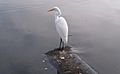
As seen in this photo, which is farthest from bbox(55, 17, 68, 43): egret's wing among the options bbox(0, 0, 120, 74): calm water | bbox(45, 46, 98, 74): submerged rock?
bbox(0, 0, 120, 74): calm water

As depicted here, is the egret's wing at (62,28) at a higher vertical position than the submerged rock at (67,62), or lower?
higher

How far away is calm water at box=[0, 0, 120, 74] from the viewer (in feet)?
33.7

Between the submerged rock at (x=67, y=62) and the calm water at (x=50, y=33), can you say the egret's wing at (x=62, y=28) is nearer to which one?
the submerged rock at (x=67, y=62)

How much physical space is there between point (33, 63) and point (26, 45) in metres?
1.63

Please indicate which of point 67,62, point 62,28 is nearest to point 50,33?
point 62,28

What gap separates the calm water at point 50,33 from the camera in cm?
1027

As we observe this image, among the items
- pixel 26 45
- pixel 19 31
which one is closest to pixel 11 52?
pixel 26 45

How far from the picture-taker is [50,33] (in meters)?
13.1

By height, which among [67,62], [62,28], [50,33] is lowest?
[67,62]

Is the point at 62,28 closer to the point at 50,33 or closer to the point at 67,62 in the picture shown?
the point at 67,62

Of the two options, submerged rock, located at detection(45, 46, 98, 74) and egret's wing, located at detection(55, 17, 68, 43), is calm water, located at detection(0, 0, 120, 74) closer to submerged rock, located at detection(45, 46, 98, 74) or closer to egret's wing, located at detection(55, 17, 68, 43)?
submerged rock, located at detection(45, 46, 98, 74)

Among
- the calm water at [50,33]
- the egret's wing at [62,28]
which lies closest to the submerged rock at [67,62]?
the calm water at [50,33]

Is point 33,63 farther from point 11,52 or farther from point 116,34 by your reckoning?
point 116,34

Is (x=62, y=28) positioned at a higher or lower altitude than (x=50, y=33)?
higher
